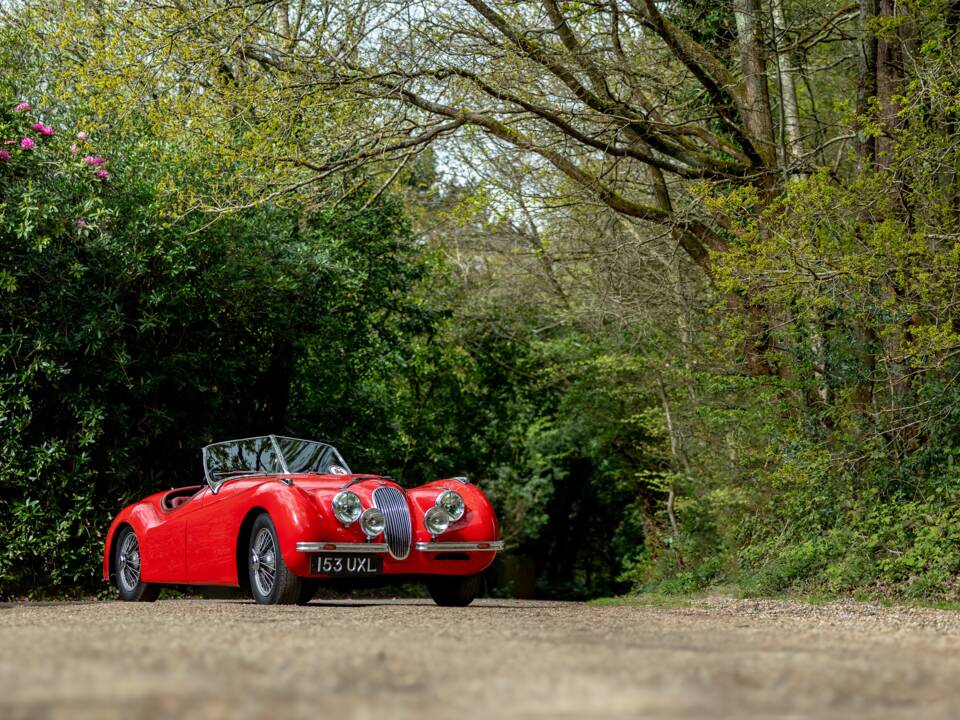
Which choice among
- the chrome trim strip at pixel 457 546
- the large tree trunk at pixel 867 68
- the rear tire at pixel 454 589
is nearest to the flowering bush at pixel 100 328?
the rear tire at pixel 454 589

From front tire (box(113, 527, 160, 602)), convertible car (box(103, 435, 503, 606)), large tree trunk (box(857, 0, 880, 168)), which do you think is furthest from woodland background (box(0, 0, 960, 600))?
convertible car (box(103, 435, 503, 606))

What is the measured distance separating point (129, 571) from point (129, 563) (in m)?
0.09

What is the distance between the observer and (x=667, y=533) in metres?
19.9

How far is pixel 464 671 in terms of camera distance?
13.8 ft

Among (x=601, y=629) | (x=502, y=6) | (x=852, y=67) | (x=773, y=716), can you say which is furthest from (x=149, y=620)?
(x=852, y=67)

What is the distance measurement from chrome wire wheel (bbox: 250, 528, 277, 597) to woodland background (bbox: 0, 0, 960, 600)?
15.0ft

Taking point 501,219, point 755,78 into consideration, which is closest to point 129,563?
point 501,219

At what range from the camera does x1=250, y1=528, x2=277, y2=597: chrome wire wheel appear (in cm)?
926

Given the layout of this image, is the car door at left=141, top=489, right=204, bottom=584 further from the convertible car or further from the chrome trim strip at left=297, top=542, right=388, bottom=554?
the chrome trim strip at left=297, top=542, right=388, bottom=554

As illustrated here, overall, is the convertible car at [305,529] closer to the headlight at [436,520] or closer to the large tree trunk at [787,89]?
the headlight at [436,520]

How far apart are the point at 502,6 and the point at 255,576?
778cm

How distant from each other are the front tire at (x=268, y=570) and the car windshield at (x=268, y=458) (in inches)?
38.7

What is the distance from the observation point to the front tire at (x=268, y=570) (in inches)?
356

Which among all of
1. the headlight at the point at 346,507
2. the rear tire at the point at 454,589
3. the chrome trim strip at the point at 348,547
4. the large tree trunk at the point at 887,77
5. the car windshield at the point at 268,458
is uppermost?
the large tree trunk at the point at 887,77
